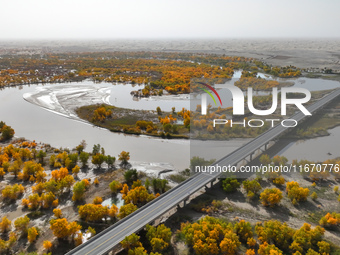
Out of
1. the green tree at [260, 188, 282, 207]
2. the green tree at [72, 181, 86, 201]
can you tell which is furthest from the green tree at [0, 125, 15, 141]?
the green tree at [260, 188, 282, 207]

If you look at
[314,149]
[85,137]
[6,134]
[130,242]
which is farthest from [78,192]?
[314,149]

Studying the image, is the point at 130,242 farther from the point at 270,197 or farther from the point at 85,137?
the point at 85,137

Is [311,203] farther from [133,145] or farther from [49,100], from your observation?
[49,100]

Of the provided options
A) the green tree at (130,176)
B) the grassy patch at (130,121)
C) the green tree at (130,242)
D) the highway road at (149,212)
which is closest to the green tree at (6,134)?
the grassy patch at (130,121)

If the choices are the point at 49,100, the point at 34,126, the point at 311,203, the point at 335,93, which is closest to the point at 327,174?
the point at 311,203

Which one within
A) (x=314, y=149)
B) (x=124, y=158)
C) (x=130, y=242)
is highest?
(x=124, y=158)

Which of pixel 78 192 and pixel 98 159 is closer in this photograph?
pixel 78 192

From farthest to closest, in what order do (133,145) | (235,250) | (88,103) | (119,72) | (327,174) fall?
1. (119,72)
2. (88,103)
3. (133,145)
4. (327,174)
5. (235,250)

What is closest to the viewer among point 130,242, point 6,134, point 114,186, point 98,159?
point 130,242

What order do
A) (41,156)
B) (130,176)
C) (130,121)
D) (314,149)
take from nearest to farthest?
(130,176) < (41,156) < (314,149) < (130,121)

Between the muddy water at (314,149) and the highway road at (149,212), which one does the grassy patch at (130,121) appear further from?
the muddy water at (314,149)

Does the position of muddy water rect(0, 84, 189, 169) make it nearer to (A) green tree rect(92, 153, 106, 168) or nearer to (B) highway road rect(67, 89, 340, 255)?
(A) green tree rect(92, 153, 106, 168)
